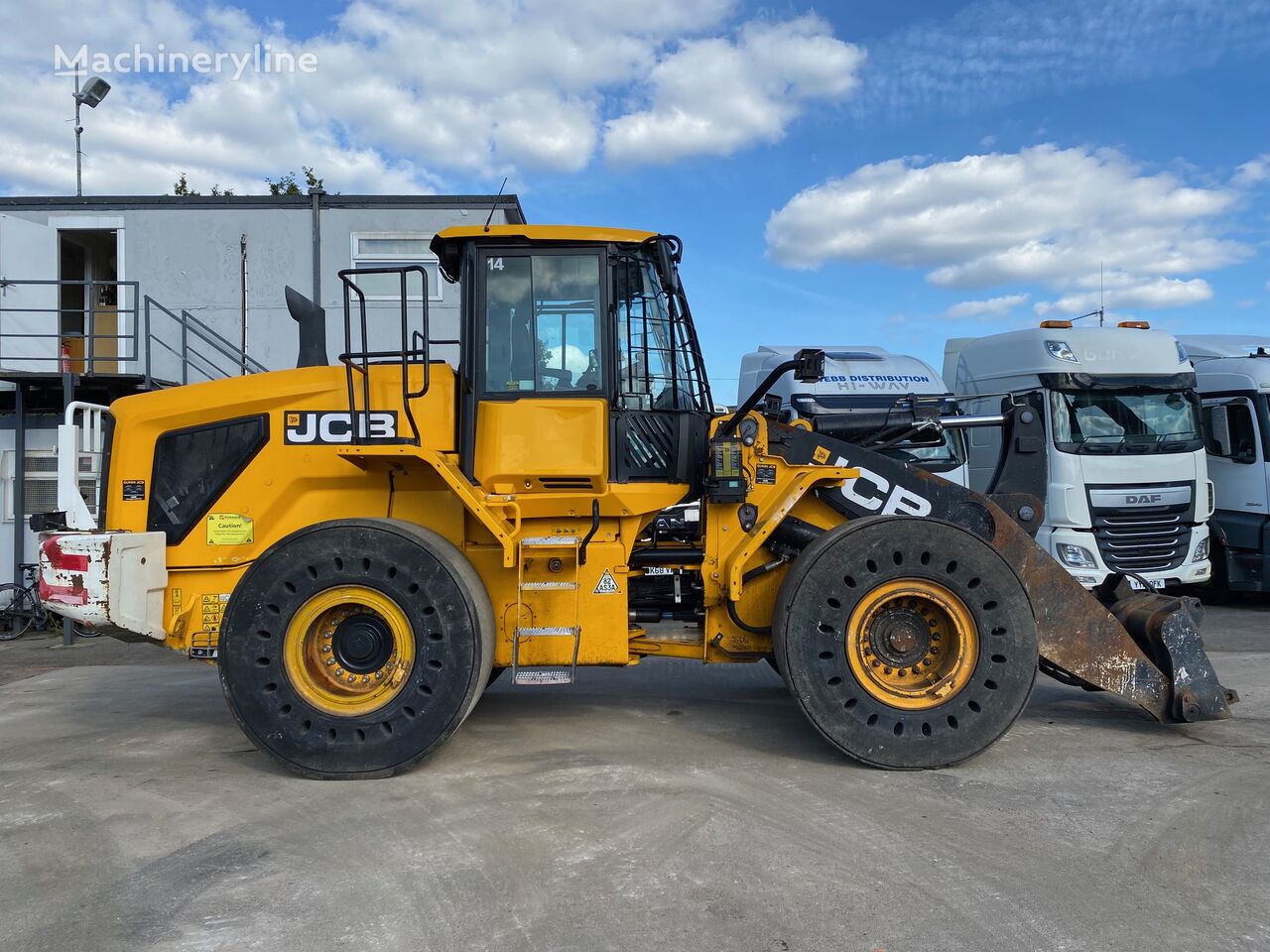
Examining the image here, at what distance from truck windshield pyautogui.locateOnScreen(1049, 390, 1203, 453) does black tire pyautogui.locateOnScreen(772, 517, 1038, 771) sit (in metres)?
6.27

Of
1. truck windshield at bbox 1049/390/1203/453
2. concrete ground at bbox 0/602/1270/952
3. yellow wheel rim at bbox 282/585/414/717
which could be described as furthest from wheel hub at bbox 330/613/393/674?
truck windshield at bbox 1049/390/1203/453

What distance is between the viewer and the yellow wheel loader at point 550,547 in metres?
4.77

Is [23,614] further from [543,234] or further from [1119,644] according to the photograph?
[1119,644]

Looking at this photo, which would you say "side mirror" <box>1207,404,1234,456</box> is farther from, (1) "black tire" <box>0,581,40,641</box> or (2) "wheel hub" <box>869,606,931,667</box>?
(1) "black tire" <box>0,581,40,641</box>

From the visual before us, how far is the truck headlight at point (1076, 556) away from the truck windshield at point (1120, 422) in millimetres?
1082

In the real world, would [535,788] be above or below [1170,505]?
below

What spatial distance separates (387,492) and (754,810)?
274cm

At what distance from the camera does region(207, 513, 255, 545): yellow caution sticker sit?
538 centimetres

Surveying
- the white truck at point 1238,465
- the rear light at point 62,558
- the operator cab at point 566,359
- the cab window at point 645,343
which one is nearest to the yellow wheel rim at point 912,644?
the operator cab at point 566,359

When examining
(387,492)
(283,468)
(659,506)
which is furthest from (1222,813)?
(283,468)

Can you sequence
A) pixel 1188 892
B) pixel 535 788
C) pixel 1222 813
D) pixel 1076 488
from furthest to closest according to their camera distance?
1. pixel 1076 488
2. pixel 535 788
3. pixel 1222 813
4. pixel 1188 892

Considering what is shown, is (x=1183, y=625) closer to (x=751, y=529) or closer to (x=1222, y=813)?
(x=1222, y=813)

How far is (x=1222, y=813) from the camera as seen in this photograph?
4234 mm

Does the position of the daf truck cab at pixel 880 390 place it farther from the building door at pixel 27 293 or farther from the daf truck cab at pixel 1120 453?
the building door at pixel 27 293
